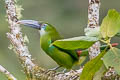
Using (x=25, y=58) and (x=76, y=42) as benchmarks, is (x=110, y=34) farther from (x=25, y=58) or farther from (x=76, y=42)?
(x=25, y=58)

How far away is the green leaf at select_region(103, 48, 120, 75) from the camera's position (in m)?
1.52

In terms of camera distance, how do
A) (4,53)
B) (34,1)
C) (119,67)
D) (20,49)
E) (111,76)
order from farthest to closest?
(34,1) < (4,53) < (20,49) < (111,76) < (119,67)

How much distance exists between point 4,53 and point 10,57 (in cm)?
17

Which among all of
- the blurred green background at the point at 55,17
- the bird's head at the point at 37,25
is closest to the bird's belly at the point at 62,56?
the bird's head at the point at 37,25

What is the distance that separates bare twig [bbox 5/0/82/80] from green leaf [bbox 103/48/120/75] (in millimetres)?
640

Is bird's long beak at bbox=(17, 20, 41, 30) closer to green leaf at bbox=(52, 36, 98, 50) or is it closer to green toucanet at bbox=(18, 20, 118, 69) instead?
green toucanet at bbox=(18, 20, 118, 69)

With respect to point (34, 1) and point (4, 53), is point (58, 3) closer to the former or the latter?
point (34, 1)

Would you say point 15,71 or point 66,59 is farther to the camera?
point 15,71

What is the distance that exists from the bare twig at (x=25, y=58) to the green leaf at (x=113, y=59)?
640 millimetres

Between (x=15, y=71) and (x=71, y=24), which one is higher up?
(x=71, y=24)

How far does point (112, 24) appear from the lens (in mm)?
1548

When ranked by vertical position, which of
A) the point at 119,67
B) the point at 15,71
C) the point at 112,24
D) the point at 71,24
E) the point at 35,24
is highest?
the point at 71,24

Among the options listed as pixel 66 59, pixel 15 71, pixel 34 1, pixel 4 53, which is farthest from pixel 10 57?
pixel 66 59

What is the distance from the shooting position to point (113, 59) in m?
1.54
